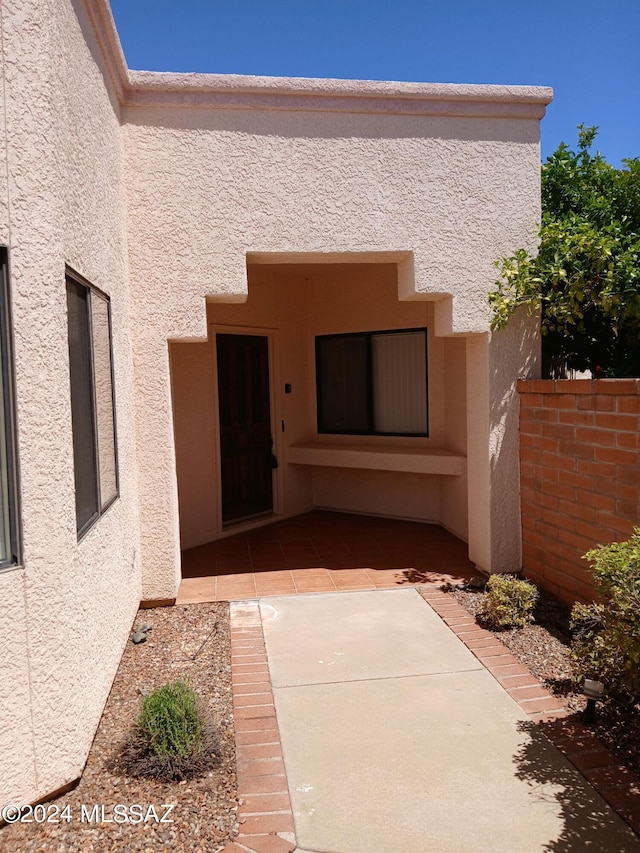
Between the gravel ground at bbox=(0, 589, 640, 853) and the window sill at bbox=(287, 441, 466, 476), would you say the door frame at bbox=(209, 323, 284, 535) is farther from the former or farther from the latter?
the gravel ground at bbox=(0, 589, 640, 853)

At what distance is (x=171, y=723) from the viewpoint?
11.6 ft

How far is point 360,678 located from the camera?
183 inches

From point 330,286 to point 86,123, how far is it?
575 cm

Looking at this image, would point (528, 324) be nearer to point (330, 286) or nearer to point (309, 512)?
point (330, 286)

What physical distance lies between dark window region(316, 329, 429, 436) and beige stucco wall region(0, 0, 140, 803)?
6.04 metres

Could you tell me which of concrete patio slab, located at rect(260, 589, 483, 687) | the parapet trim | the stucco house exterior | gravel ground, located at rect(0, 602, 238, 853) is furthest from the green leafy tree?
gravel ground, located at rect(0, 602, 238, 853)

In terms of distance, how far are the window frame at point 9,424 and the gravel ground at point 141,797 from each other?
4.28 ft

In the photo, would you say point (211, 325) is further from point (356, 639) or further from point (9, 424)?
point (9, 424)

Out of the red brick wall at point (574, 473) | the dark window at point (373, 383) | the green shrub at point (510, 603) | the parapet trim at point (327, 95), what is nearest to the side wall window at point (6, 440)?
the parapet trim at point (327, 95)

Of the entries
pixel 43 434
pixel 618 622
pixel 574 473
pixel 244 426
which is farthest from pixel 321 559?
pixel 43 434

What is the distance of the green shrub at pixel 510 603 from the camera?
5.38 m

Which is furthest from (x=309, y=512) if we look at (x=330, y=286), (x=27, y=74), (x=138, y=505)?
(x=27, y=74)

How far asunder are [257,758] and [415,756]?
0.92 m

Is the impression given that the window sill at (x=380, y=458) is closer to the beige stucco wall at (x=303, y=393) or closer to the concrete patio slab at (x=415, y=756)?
the beige stucco wall at (x=303, y=393)
